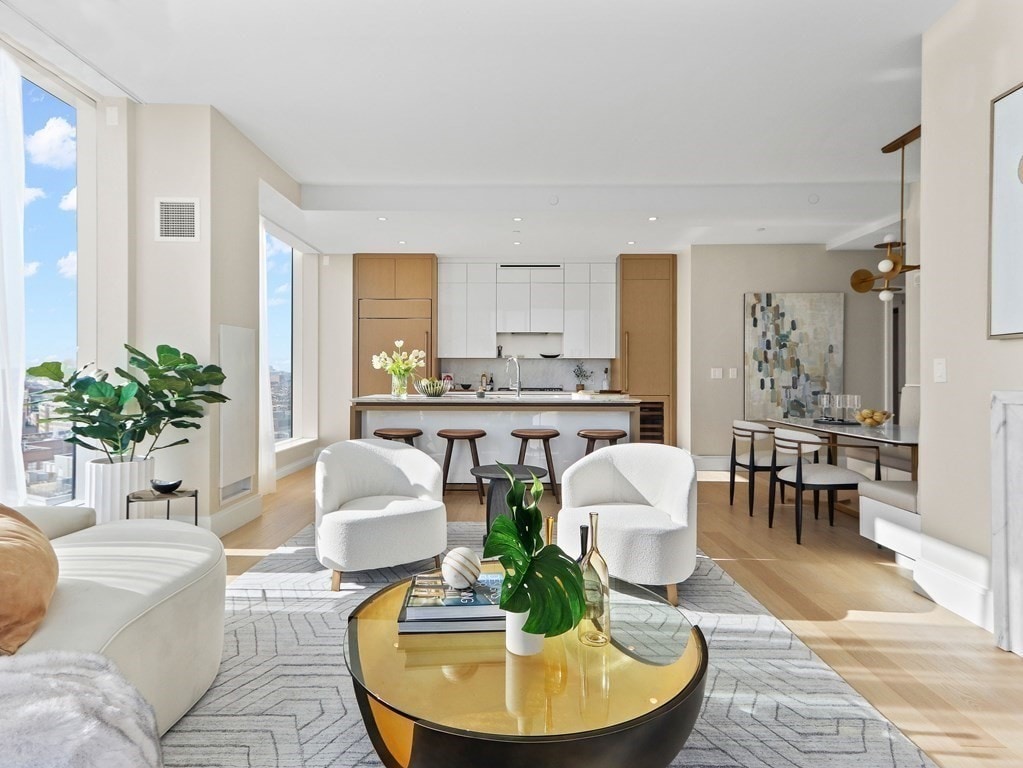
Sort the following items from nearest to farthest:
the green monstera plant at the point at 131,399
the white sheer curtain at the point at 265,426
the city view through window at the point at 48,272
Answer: the green monstera plant at the point at 131,399, the city view through window at the point at 48,272, the white sheer curtain at the point at 265,426

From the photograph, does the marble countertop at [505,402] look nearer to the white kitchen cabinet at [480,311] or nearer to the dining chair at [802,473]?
the dining chair at [802,473]

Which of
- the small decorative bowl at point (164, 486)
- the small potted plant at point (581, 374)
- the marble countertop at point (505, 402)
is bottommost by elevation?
the small decorative bowl at point (164, 486)

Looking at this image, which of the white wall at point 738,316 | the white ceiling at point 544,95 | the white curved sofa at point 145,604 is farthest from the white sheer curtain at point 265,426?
the white wall at point 738,316

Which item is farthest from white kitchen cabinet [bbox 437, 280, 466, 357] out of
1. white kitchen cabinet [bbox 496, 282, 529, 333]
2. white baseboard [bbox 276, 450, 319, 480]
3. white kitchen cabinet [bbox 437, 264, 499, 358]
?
white baseboard [bbox 276, 450, 319, 480]

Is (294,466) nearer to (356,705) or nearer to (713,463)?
(713,463)

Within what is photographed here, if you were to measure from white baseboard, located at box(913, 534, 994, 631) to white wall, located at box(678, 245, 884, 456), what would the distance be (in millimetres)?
4208

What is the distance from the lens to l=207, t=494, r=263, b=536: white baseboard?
4.17m

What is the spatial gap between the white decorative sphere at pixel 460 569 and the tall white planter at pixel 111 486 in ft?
8.16

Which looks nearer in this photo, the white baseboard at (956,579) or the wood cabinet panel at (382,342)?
the white baseboard at (956,579)

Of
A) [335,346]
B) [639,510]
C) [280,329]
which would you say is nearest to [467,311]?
[335,346]

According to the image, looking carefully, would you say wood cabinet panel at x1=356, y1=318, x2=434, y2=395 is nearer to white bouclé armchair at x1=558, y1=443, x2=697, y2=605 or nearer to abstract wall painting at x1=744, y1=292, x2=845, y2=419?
abstract wall painting at x1=744, y1=292, x2=845, y2=419

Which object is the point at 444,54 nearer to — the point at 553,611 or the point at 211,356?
the point at 211,356

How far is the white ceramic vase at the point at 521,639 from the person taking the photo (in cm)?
163

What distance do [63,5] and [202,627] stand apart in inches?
119
